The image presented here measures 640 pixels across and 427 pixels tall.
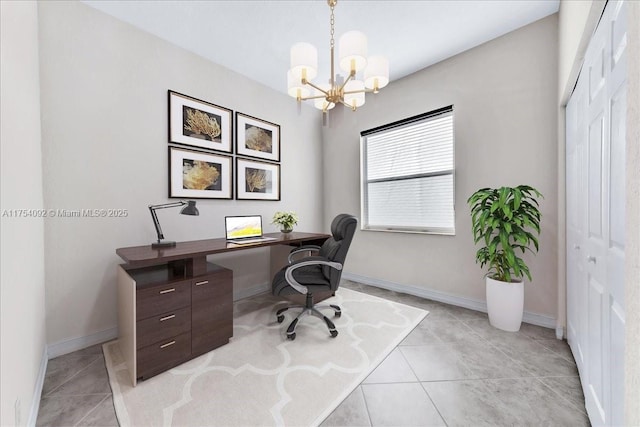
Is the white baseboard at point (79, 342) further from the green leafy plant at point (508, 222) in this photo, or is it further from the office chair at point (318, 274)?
the green leafy plant at point (508, 222)

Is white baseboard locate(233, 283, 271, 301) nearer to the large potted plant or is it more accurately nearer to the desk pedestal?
the desk pedestal

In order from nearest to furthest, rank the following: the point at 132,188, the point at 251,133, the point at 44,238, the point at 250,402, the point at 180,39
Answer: the point at 250,402
the point at 44,238
the point at 132,188
the point at 180,39
the point at 251,133

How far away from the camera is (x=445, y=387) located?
150 centimetres

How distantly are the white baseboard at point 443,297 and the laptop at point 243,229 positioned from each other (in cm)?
170

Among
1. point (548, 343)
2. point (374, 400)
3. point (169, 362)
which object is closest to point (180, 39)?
point (169, 362)

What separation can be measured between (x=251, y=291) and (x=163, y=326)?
144 centimetres

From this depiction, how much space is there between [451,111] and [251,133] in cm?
244

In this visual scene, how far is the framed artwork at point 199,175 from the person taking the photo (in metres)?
2.40

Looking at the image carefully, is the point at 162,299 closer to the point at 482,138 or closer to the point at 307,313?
A: the point at 307,313

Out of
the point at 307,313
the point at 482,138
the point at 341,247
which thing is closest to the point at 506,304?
the point at 341,247

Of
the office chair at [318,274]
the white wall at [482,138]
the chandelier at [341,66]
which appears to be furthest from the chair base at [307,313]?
the chandelier at [341,66]

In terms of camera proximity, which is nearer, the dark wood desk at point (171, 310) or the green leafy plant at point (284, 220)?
the dark wood desk at point (171, 310)

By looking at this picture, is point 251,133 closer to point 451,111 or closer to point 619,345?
point 451,111

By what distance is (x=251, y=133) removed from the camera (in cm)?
305
